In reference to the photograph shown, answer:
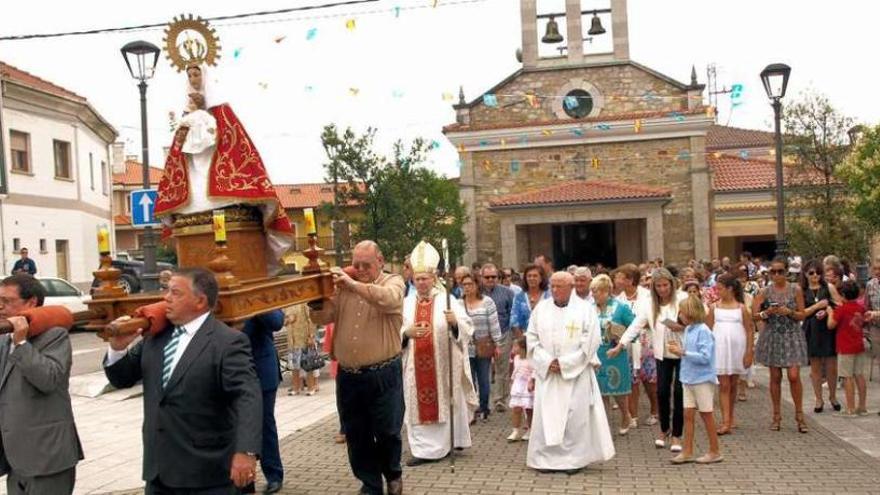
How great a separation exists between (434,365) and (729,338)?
3101 mm

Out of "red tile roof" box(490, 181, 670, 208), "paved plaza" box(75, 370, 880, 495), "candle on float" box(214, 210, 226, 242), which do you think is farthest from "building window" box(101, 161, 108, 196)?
"candle on float" box(214, 210, 226, 242)

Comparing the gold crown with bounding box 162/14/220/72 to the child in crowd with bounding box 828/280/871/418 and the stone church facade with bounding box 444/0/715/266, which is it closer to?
the child in crowd with bounding box 828/280/871/418

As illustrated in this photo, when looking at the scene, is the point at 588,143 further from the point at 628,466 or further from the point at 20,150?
the point at 628,466

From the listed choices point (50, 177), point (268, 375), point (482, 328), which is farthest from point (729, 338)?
point (50, 177)

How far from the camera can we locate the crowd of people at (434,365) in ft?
15.1

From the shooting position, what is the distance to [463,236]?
113 ft

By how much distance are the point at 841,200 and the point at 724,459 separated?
19671mm

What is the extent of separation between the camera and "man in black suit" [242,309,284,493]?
7.28m

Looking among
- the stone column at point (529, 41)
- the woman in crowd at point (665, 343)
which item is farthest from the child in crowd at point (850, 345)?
the stone column at point (529, 41)

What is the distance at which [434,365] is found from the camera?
911 centimetres

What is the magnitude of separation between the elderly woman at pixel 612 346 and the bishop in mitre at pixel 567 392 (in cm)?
149

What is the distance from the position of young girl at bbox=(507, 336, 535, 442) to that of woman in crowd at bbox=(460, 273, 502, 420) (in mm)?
930

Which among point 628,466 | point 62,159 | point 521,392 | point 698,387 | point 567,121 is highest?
point 567,121

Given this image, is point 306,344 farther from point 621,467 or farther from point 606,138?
point 606,138
